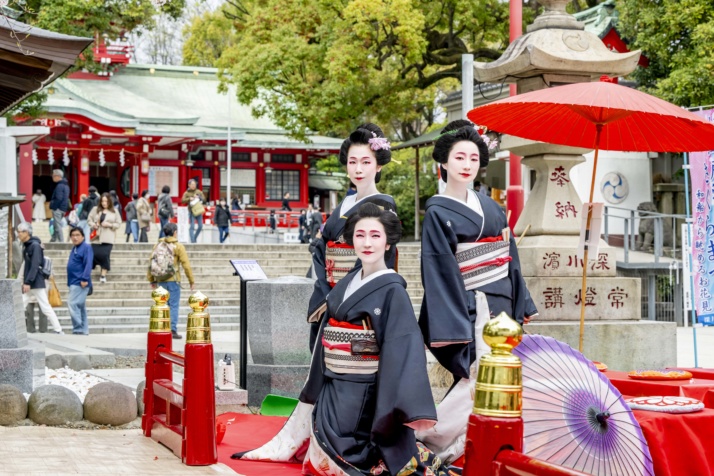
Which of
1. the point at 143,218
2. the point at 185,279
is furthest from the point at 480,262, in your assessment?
the point at 143,218

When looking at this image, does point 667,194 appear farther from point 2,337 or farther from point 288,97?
point 2,337

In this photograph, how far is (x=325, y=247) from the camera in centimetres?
643

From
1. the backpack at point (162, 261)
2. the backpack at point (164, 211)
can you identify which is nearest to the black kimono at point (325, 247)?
the backpack at point (162, 261)

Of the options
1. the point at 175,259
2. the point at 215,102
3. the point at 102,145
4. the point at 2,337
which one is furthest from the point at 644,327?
the point at 215,102

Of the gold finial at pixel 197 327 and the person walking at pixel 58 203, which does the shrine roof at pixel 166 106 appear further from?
the gold finial at pixel 197 327

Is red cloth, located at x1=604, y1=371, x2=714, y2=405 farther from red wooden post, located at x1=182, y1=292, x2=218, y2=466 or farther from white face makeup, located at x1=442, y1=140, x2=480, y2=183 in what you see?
red wooden post, located at x1=182, y1=292, x2=218, y2=466

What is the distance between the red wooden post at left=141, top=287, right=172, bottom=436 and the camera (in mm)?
6902

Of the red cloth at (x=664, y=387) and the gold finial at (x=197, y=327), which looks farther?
the gold finial at (x=197, y=327)

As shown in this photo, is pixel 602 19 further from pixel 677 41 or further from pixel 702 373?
pixel 702 373

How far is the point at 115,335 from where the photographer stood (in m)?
15.6

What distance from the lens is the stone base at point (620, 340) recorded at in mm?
8406

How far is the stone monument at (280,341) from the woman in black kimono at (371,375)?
3.06 metres

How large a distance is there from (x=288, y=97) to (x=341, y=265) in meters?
18.4

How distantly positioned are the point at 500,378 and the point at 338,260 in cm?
325
